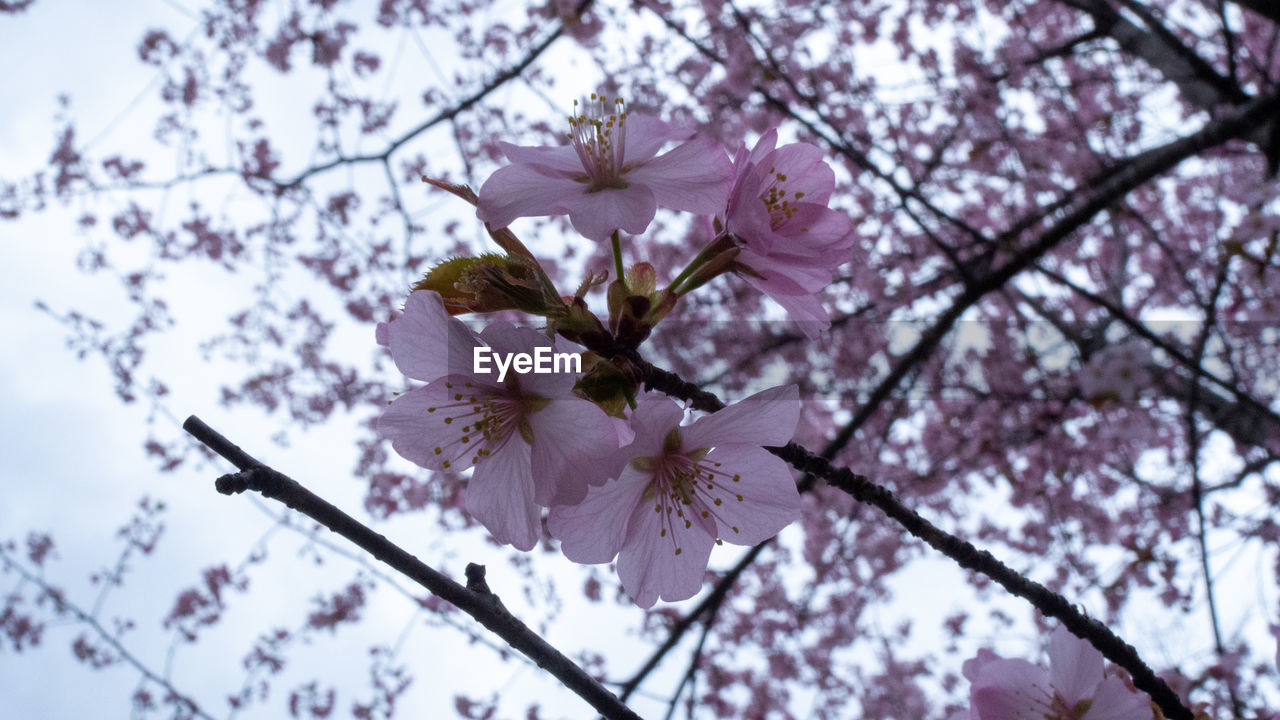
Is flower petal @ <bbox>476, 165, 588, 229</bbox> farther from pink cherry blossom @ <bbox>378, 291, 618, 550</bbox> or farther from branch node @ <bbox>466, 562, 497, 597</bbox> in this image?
branch node @ <bbox>466, 562, 497, 597</bbox>

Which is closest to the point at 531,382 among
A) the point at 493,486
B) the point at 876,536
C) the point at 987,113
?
the point at 493,486

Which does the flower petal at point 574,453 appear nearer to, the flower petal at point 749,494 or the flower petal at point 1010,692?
the flower petal at point 749,494

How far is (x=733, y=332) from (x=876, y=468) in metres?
1.50

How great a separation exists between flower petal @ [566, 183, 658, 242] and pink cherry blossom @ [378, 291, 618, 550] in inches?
6.6

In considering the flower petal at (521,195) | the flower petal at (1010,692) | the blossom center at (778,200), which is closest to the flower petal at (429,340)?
the flower petal at (521,195)

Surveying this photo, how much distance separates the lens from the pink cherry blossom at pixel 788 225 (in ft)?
3.30

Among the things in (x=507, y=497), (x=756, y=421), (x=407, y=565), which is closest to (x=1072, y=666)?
(x=756, y=421)

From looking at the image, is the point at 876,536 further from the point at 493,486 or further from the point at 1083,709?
the point at 493,486

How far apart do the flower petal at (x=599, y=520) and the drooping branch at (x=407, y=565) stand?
6.2 inches

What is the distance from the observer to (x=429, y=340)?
933mm

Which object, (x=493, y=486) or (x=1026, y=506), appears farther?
(x=1026, y=506)

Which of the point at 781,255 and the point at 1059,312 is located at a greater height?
the point at 1059,312

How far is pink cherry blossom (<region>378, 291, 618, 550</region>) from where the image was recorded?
2.88 ft

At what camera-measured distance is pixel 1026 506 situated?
19.0 ft
